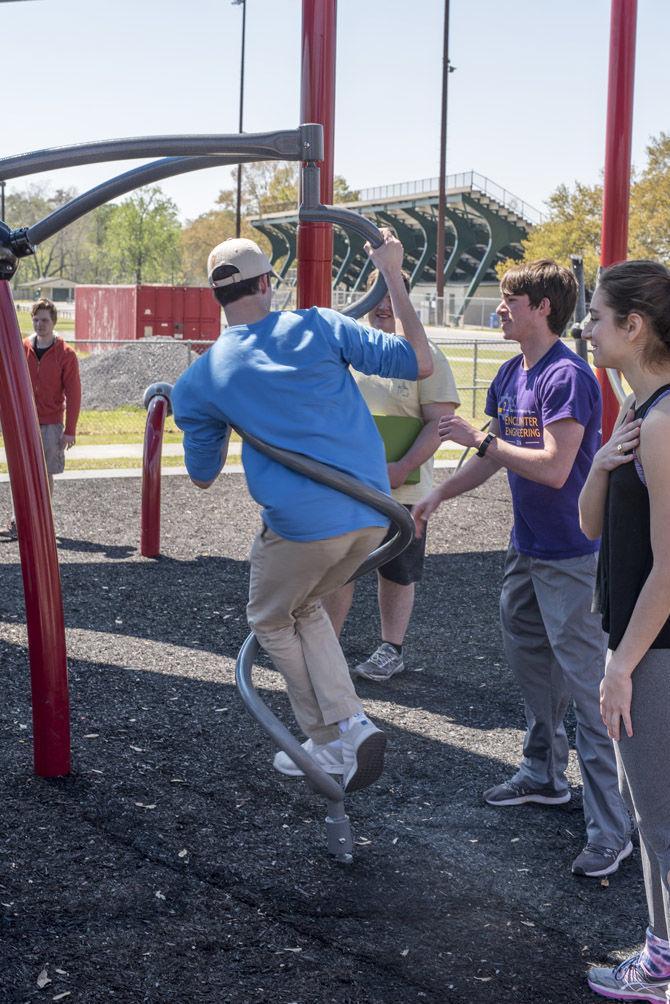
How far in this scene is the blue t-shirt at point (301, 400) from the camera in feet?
11.4

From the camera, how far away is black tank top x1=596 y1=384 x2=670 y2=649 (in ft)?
9.09

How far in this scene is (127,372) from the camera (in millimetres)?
21328

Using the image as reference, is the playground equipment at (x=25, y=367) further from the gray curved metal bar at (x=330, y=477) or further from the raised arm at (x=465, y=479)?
the gray curved metal bar at (x=330, y=477)

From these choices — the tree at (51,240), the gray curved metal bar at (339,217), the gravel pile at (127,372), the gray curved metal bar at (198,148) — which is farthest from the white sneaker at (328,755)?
the tree at (51,240)

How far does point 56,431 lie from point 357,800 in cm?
577

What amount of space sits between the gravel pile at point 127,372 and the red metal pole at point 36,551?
600 inches

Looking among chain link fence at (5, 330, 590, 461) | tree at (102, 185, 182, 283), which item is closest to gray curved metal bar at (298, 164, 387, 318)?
chain link fence at (5, 330, 590, 461)

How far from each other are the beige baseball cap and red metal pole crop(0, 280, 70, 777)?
1184 mm

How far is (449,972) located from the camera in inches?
126

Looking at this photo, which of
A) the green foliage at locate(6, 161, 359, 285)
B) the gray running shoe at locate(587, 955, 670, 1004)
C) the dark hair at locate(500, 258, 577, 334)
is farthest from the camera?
the green foliage at locate(6, 161, 359, 285)

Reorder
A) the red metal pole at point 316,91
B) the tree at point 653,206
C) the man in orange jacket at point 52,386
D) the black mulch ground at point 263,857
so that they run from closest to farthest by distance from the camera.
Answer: the black mulch ground at point 263,857 < the red metal pole at point 316,91 < the man in orange jacket at point 52,386 < the tree at point 653,206

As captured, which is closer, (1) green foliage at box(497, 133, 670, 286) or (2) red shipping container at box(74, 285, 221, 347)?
(2) red shipping container at box(74, 285, 221, 347)

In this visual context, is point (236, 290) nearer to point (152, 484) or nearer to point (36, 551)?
point (36, 551)

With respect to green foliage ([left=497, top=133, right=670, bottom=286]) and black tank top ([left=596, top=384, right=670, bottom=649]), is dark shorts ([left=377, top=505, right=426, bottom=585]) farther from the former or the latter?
green foliage ([left=497, top=133, right=670, bottom=286])
